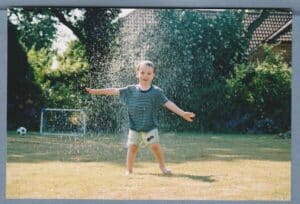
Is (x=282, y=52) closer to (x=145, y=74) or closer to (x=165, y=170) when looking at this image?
(x=145, y=74)

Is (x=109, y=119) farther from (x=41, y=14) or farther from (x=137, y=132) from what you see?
(x=41, y=14)

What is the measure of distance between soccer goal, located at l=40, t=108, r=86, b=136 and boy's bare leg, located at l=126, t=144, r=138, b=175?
24 centimetres

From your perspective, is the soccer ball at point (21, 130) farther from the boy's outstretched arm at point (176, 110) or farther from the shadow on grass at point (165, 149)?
the boy's outstretched arm at point (176, 110)

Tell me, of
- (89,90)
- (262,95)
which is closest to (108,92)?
(89,90)

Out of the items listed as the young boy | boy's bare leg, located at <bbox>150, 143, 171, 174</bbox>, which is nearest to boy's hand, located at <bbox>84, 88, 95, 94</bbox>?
the young boy

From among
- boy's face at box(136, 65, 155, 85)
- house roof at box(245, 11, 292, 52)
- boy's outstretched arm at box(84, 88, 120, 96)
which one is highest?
house roof at box(245, 11, 292, 52)

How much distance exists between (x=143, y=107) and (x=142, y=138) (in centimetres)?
14

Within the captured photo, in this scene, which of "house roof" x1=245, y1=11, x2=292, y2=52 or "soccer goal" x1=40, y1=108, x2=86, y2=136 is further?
"soccer goal" x1=40, y1=108, x2=86, y2=136

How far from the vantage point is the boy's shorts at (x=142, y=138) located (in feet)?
9.57

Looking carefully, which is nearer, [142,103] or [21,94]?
[142,103]

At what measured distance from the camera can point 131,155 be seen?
2.94 meters

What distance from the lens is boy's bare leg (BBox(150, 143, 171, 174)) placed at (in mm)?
2941

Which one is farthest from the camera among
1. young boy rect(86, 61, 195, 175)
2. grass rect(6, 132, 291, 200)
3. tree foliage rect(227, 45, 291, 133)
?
tree foliage rect(227, 45, 291, 133)

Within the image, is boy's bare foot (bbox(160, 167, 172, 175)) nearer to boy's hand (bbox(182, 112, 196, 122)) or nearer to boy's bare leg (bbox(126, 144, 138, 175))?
boy's bare leg (bbox(126, 144, 138, 175))
